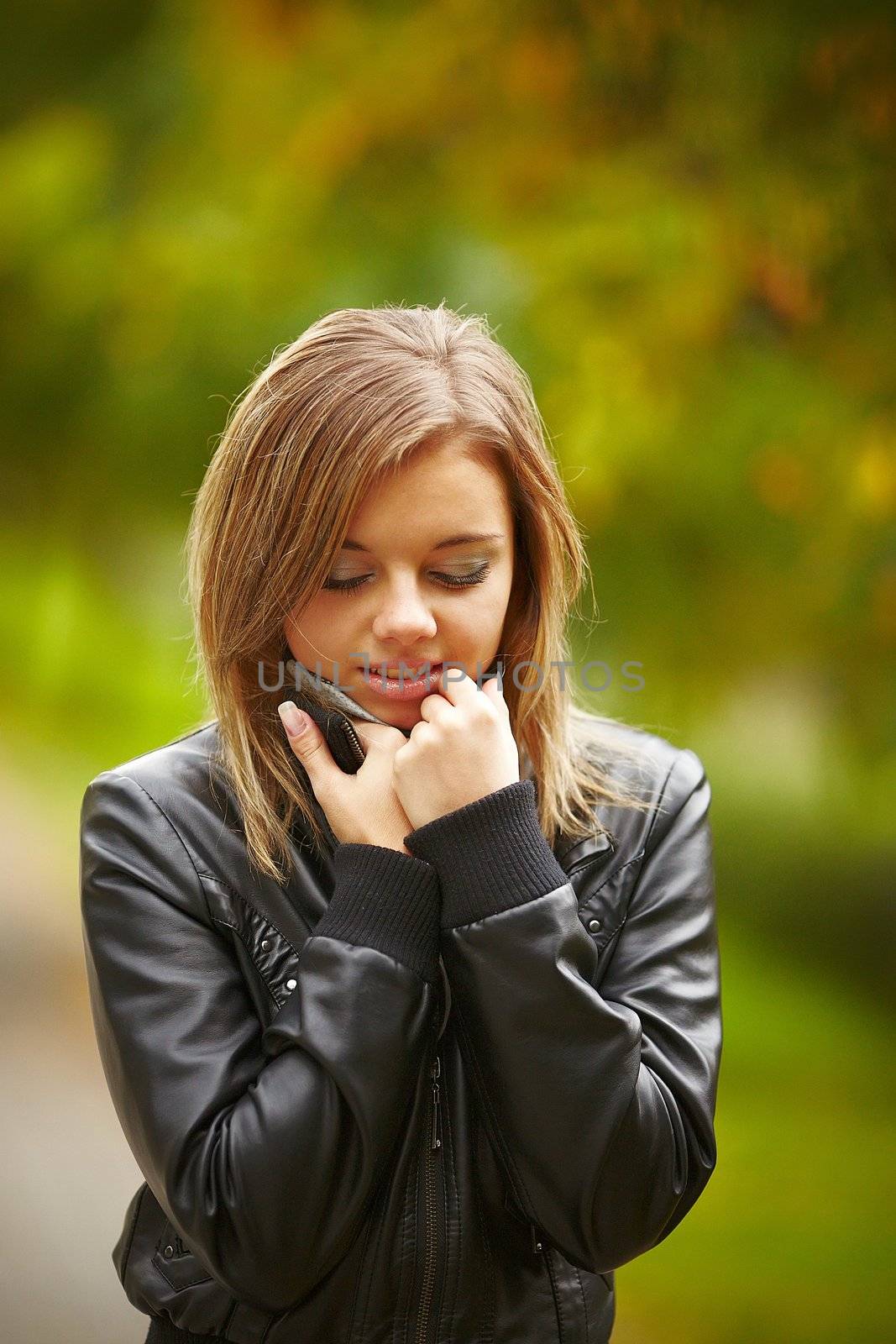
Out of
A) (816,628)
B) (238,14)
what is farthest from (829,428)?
(238,14)

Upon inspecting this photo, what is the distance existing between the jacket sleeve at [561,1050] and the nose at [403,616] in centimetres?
A: 18

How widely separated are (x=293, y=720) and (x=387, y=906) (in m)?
0.26

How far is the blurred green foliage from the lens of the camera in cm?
326

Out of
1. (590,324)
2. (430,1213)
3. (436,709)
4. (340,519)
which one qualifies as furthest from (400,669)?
(590,324)

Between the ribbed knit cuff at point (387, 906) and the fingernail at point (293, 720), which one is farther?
the fingernail at point (293, 720)

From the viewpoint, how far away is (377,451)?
125 centimetres

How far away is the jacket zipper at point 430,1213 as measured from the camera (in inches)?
48.0

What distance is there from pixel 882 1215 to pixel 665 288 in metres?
2.41

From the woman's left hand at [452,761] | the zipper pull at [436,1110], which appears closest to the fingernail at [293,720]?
the woman's left hand at [452,761]

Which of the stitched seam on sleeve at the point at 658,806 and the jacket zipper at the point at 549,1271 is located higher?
the stitched seam on sleeve at the point at 658,806

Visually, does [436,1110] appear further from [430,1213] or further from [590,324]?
[590,324]

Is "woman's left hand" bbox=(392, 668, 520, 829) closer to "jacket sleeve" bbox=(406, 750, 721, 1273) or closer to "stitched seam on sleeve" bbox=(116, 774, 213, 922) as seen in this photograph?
"jacket sleeve" bbox=(406, 750, 721, 1273)

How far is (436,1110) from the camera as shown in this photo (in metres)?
1.25

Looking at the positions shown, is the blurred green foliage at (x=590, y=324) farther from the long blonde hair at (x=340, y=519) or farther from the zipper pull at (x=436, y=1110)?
the zipper pull at (x=436, y=1110)
